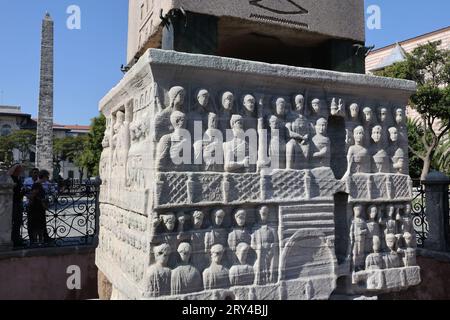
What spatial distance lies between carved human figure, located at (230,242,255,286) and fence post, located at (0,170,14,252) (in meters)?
3.95

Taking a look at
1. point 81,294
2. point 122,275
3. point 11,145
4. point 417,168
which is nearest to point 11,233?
point 81,294

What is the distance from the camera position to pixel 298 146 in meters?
3.60

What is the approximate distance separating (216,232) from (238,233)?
21 cm

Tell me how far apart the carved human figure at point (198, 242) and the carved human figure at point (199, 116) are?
0.66 metres

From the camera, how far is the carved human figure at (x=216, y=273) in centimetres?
316

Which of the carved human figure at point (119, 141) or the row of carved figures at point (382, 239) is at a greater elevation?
the carved human figure at point (119, 141)

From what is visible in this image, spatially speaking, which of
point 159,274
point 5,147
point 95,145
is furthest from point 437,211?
point 5,147

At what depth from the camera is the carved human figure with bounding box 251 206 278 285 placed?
11.0 feet

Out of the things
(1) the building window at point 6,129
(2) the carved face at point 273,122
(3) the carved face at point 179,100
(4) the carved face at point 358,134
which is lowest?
(4) the carved face at point 358,134

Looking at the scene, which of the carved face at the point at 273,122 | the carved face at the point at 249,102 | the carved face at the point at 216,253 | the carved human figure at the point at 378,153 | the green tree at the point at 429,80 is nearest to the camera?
the carved face at the point at 216,253

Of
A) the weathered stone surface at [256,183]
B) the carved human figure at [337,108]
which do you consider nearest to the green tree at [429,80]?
the weathered stone surface at [256,183]

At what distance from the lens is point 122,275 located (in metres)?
3.56

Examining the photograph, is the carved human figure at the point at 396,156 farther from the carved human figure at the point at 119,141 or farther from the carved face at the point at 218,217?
the carved human figure at the point at 119,141
